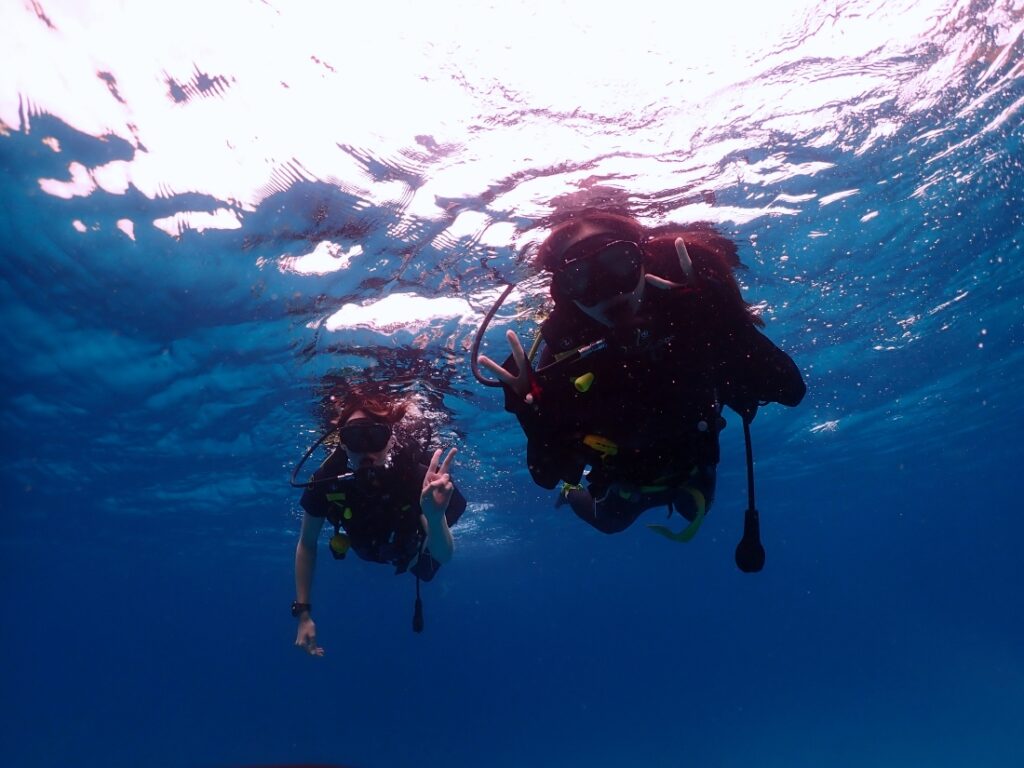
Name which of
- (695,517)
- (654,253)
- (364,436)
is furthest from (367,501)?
(654,253)

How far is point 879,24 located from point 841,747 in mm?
67681

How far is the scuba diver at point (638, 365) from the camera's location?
4562mm

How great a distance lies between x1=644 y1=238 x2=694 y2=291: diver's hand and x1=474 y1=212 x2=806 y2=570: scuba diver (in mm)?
11

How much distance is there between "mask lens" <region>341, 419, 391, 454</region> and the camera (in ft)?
25.6

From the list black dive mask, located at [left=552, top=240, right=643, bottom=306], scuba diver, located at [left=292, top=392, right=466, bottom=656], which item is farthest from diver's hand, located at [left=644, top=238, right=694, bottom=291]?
scuba diver, located at [left=292, top=392, right=466, bottom=656]

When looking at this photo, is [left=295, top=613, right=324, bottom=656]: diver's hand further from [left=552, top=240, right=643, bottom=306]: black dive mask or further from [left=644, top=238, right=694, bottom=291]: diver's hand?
[left=644, top=238, right=694, bottom=291]: diver's hand

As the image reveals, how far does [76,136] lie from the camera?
7773 mm

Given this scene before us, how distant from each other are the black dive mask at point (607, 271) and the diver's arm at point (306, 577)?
5.11 meters

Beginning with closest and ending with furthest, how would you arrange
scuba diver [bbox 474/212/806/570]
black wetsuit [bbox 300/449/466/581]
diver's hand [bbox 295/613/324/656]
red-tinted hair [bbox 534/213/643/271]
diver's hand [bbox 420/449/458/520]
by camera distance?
scuba diver [bbox 474/212/806/570], red-tinted hair [bbox 534/213/643/271], diver's hand [bbox 420/449/458/520], diver's hand [bbox 295/613/324/656], black wetsuit [bbox 300/449/466/581]

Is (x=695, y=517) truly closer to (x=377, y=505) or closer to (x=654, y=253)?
(x=654, y=253)

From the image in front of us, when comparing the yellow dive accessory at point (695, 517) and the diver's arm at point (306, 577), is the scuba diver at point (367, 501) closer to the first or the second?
the diver's arm at point (306, 577)

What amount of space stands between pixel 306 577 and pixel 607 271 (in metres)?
5.92

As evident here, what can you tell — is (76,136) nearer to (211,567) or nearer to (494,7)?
(494,7)

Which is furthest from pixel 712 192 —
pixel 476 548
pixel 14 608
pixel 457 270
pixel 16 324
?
pixel 14 608
